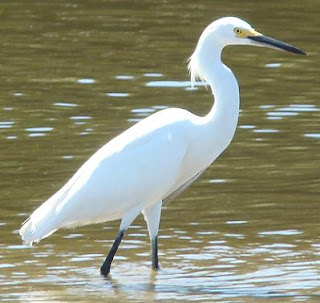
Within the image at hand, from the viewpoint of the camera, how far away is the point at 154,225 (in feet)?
33.9

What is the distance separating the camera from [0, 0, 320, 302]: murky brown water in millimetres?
10055

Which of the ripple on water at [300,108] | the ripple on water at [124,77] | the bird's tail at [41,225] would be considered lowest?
the ripple on water at [300,108]

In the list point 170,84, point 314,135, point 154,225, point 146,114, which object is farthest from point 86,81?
point 154,225

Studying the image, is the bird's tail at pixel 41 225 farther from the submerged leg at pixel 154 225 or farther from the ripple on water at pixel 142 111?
the ripple on water at pixel 142 111

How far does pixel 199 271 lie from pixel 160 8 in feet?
36.0

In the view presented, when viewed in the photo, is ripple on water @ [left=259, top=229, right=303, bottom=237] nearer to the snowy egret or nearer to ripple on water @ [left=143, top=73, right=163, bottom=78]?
the snowy egret

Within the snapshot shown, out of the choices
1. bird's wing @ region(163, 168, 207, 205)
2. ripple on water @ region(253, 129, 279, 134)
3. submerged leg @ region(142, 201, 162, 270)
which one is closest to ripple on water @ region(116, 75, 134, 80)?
ripple on water @ region(253, 129, 279, 134)

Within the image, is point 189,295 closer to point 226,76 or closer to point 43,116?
point 226,76

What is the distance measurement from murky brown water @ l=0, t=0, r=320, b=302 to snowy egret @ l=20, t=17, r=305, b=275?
45 cm

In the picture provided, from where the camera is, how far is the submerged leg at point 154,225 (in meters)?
10.3

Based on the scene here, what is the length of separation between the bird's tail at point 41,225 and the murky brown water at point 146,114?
0.95 ft

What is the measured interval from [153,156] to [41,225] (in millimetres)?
974

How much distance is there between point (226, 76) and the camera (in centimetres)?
1012

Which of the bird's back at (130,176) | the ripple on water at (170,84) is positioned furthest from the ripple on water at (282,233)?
the ripple on water at (170,84)
